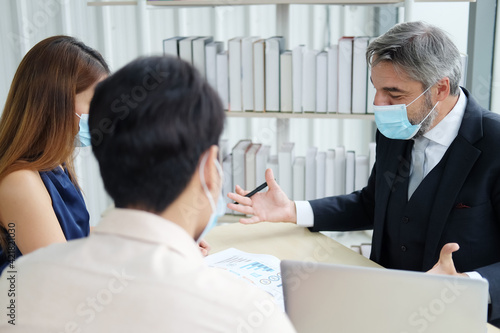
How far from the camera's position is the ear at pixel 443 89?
156cm

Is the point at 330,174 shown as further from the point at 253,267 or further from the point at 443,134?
the point at 253,267

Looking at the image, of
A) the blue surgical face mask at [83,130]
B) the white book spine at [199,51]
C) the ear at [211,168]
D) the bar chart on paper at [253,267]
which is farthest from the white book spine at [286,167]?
the ear at [211,168]

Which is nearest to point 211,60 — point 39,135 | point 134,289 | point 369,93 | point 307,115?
point 307,115

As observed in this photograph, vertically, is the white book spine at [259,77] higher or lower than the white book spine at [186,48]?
lower

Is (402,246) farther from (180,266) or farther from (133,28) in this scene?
(133,28)

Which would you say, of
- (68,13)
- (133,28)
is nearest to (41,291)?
(68,13)

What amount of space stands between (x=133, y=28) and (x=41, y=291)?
2726 millimetres

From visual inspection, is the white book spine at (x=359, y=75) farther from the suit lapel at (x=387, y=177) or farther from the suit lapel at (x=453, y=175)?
the suit lapel at (x=453, y=175)

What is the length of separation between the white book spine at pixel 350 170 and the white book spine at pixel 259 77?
0.45m

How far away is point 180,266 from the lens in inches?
28.7

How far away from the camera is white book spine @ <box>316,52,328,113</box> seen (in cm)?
236

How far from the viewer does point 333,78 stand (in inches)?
93.4

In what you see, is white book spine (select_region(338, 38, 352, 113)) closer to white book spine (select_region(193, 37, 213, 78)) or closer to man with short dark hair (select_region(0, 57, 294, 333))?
white book spine (select_region(193, 37, 213, 78))

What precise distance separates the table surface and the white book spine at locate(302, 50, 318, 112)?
759 millimetres
